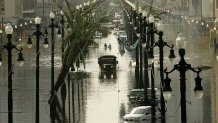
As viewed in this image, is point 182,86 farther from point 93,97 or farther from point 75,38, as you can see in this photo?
point 75,38

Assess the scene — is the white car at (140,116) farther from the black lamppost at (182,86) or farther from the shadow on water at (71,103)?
the black lamppost at (182,86)

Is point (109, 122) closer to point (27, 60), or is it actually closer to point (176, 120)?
point (176, 120)

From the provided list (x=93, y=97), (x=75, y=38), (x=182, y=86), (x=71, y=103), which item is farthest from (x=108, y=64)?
(x=182, y=86)

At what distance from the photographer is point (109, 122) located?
33.3 m

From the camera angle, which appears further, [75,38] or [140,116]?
[75,38]

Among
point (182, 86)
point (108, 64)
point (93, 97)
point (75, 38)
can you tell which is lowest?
point (93, 97)

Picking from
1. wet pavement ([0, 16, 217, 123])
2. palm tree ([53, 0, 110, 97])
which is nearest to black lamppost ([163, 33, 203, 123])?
wet pavement ([0, 16, 217, 123])

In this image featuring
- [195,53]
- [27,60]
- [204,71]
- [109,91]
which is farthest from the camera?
[195,53]

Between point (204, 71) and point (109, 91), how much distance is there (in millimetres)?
13364

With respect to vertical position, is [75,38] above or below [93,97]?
above

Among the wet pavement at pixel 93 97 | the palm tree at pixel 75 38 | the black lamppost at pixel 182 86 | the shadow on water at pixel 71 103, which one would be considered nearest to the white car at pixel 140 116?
the wet pavement at pixel 93 97

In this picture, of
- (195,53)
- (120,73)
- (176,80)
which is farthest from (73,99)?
(195,53)

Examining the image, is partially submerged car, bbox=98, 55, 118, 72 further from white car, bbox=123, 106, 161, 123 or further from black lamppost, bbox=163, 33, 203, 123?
black lamppost, bbox=163, 33, 203, 123

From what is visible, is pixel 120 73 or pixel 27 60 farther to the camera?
pixel 27 60
